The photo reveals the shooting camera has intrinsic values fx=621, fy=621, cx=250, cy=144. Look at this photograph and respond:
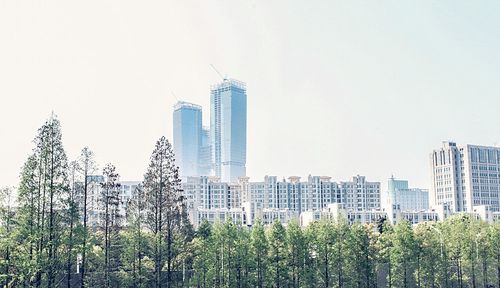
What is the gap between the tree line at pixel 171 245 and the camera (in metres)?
37.9

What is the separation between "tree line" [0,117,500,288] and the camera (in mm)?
37938

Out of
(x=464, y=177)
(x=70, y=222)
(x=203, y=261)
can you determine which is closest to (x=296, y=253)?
(x=203, y=261)

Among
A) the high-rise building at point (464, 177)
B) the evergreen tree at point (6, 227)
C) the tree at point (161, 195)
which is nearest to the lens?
the evergreen tree at point (6, 227)

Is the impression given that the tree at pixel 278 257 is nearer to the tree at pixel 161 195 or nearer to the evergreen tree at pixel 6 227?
the tree at pixel 161 195

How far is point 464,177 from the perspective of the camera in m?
190

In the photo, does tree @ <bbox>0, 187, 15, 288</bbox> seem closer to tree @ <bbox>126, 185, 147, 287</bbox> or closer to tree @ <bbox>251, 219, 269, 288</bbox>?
tree @ <bbox>126, 185, 147, 287</bbox>

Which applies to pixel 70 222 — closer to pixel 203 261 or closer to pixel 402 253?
pixel 203 261

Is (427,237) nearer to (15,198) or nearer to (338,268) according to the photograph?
(338,268)

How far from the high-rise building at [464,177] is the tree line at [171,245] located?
122 m

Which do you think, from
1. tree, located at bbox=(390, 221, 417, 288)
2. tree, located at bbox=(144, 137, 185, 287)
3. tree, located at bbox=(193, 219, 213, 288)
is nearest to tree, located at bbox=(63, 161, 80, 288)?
tree, located at bbox=(144, 137, 185, 287)

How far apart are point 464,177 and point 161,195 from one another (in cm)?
16048

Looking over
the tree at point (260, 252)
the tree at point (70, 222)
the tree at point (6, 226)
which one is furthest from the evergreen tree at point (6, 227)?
the tree at point (260, 252)

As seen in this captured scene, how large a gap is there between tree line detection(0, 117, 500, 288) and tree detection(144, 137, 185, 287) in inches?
3.1

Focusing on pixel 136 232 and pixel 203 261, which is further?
pixel 203 261
